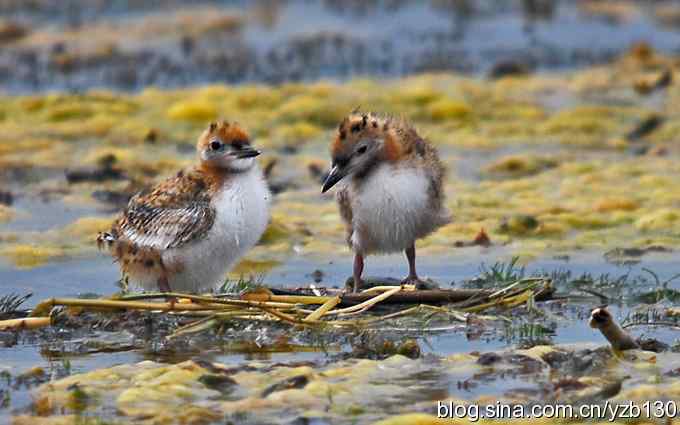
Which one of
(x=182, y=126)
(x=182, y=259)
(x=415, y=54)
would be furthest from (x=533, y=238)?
(x=415, y=54)

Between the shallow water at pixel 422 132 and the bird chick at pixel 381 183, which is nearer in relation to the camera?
the shallow water at pixel 422 132

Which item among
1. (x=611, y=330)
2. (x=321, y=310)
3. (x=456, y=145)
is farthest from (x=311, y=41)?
(x=611, y=330)

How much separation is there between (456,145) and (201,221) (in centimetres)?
675

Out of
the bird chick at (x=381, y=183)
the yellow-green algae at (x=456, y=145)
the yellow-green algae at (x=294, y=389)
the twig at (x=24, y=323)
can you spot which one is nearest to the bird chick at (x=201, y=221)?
the bird chick at (x=381, y=183)

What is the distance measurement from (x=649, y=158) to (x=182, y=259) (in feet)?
21.9

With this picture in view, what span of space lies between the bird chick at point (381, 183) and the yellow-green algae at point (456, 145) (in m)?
2.01

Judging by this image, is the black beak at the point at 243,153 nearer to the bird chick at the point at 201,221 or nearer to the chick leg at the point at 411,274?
the bird chick at the point at 201,221

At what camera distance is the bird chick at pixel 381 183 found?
8867 millimetres

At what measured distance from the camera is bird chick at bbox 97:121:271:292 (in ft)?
28.6

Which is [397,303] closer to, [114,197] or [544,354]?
[544,354]

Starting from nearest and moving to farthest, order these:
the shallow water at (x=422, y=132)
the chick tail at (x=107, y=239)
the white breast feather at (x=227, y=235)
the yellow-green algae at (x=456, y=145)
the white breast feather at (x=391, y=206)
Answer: the shallow water at (x=422, y=132) → the white breast feather at (x=227, y=235) → the white breast feather at (x=391, y=206) → the chick tail at (x=107, y=239) → the yellow-green algae at (x=456, y=145)

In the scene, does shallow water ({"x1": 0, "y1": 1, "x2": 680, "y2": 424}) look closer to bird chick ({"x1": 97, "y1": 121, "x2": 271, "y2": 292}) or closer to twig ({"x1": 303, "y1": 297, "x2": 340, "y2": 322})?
twig ({"x1": 303, "y1": 297, "x2": 340, "y2": 322})

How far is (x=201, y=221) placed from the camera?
8711 millimetres

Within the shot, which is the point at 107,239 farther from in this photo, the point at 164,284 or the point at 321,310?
the point at 321,310
